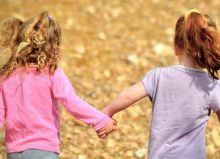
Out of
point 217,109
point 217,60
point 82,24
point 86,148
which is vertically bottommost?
point 86,148

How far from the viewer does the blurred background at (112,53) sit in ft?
23.4

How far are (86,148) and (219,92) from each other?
2.67m

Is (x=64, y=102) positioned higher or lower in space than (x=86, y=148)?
higher

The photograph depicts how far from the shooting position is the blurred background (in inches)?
281

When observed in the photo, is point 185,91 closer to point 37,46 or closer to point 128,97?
point 128,97

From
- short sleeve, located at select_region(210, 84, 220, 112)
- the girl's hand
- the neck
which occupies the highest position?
the neck

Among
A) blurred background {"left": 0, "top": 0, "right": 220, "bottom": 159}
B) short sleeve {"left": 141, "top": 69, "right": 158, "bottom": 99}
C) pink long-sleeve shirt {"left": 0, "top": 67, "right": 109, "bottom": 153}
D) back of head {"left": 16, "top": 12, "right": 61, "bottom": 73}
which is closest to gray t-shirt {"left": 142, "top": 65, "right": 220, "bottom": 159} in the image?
short sleeve {"left": 141, "top": 69, "right": 158, "bottom": 99}

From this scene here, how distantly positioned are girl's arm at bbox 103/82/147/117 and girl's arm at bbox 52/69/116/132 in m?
0.10

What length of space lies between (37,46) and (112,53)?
599 cm

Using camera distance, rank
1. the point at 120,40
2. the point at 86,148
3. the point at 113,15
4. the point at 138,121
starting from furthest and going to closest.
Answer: the point at 113,15 < the point at 120,40 < the point at 138,121 < the point at 86,148

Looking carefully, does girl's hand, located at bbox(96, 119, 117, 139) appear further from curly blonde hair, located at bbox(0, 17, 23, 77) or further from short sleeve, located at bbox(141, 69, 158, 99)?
curly blonde hair, located at bbox(0, 17, 23, 77)

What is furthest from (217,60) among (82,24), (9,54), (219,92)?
(82,24)

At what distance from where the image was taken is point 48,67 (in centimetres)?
458

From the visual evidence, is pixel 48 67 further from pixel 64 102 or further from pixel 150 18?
pixel 150 18
